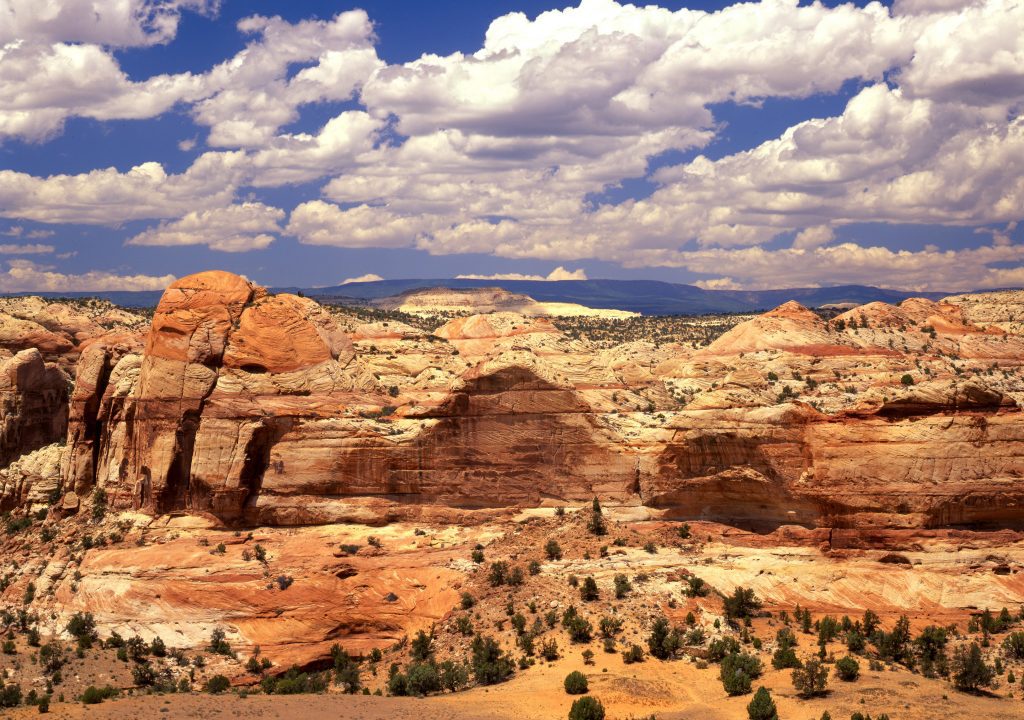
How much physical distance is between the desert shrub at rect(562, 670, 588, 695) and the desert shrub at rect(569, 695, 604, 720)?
1.47 metres

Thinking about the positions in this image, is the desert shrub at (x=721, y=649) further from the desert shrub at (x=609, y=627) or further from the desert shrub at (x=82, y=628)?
the desert shrub at (x=82, y=628)

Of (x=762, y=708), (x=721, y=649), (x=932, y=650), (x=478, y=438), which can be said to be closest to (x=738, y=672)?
(x=721, y=649)

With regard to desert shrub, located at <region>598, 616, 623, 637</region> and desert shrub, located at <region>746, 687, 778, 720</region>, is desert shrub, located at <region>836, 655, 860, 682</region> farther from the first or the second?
desert shrub, located at <region>598, 616, 623, 637</region>

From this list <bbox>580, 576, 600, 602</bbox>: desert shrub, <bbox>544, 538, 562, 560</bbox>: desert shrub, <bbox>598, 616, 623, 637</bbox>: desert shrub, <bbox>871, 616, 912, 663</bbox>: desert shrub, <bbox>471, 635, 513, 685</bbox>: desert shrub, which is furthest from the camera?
<bbox>544, 538, 562, 560</bbox>: desert shrub

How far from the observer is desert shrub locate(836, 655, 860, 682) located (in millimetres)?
36156

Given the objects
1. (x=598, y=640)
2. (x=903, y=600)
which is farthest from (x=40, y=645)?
(x=903, y=600)

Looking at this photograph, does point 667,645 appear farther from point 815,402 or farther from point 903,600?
point 815,402

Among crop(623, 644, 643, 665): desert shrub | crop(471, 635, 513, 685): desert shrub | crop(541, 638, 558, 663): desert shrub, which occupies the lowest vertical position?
crop(471, 635, 513, 685): desert shrub

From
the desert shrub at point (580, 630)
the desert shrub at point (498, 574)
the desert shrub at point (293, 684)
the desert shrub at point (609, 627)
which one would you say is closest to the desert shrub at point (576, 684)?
the desert shrub at point (580, 630)

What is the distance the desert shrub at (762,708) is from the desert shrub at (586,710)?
483 centimetres

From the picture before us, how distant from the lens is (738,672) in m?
36.3

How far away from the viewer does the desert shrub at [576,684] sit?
35.6 metres

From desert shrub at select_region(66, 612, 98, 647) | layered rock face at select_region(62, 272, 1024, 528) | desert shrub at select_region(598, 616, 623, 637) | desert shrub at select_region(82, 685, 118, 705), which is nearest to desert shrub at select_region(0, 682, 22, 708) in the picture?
desert shrub at select_region(82, 685, 118, 705)

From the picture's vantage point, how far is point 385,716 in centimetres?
3419
